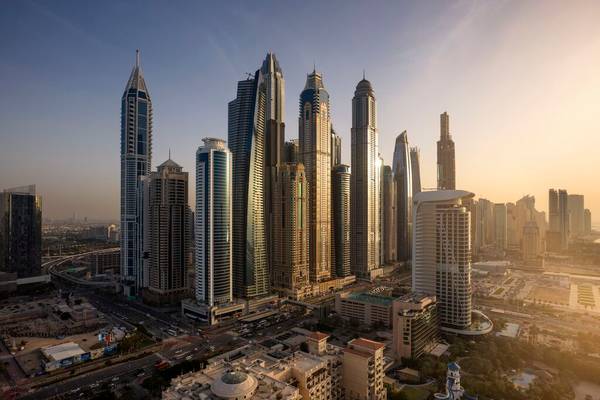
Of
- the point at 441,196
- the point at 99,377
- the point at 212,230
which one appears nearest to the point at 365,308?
the point at 441,196

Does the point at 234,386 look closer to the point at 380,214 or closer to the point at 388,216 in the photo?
the point at 380,214

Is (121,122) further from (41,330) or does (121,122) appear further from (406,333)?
(406,333)

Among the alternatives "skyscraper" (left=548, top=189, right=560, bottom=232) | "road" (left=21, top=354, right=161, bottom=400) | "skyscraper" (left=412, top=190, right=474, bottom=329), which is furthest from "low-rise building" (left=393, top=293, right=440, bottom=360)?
"skyscraper" (left=548, top=189, right=560, bottom=232)

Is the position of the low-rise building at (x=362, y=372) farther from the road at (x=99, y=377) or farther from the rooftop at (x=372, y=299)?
the rooftop at (x=372, y=299)

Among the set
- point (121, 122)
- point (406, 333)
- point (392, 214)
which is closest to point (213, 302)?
point (406, 333)

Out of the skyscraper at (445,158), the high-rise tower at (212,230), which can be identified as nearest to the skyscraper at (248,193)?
the high-rise tower at (212,230)

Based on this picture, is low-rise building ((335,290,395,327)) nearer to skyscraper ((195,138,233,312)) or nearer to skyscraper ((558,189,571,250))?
skyscraper ((195,138,233,312))

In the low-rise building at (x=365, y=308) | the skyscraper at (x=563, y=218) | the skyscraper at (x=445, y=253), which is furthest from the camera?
the skyscraper at (x=563, y=218)
